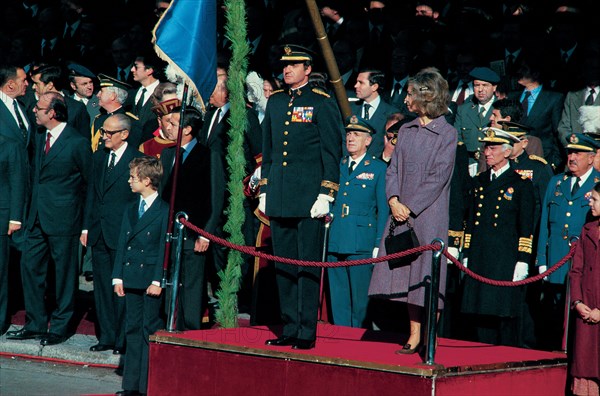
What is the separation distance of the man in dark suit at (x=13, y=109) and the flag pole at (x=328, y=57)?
10.4 ft

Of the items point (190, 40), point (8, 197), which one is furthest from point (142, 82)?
point (190, 40)

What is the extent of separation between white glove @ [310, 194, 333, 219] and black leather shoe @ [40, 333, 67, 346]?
3884 millimetres

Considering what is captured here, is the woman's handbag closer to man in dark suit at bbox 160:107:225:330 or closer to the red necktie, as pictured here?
man in dark suit at bbox 160:107:225:330

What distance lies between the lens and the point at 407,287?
8.38 metres

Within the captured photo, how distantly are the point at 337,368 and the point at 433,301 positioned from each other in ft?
2.71

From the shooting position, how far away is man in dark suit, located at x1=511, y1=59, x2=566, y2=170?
39.7 ft

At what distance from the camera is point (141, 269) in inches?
380

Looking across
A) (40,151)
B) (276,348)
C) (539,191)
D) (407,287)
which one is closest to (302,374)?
(276,348)

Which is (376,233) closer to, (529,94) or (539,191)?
(539,191)

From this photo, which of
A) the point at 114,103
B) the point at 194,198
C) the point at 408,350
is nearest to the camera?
the point at 408,350

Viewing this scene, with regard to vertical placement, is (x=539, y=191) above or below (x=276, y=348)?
above

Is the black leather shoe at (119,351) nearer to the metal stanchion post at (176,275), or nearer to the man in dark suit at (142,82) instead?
the metal stanchion post at (176,275)

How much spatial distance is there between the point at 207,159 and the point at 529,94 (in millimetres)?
3792

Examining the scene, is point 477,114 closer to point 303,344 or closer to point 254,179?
point 254,179
